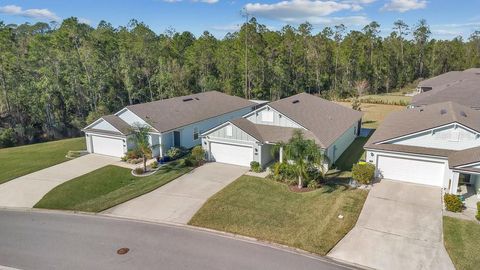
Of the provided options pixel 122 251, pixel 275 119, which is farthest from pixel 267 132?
pixel 122 251

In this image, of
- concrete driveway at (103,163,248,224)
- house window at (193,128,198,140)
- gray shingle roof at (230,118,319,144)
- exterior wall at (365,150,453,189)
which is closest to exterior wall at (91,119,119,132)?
house window at (193,128,198,140)

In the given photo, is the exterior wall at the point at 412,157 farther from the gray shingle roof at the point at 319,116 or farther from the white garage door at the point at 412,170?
the gray shingle roof at the point at 319,116

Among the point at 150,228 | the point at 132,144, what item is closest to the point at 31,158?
the point at 132,144

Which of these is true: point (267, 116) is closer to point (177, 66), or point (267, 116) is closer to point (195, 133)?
point (195, 133)

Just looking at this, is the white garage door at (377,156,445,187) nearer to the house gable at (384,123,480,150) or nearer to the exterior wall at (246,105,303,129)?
the house gable at (384,123,480,150)

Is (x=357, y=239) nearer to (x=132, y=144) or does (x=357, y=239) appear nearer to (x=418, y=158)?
(x=418, y=158)

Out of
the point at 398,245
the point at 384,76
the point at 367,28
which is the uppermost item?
the point at 367,28
